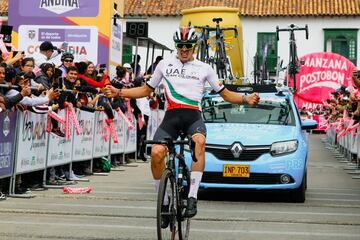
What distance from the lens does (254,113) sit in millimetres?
14555

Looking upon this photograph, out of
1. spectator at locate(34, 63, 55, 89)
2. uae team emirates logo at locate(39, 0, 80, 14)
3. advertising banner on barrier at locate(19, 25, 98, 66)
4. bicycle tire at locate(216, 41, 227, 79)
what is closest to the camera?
spectator at locate(34, 63, 55, 89)

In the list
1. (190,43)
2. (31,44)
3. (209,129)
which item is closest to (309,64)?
(31,44)

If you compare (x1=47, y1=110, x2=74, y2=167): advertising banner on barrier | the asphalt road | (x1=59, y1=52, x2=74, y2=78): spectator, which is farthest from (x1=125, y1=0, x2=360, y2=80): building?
the asphalt road

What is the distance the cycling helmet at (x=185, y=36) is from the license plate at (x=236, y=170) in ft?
12.7

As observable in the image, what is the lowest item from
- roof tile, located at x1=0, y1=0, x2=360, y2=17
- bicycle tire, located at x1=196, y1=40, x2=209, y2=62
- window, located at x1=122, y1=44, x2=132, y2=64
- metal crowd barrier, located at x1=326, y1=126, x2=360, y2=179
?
metal crowd barrier, located at x1=326, y1=126, x2=360, y2=179

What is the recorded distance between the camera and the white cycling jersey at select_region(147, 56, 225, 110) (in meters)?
9.73

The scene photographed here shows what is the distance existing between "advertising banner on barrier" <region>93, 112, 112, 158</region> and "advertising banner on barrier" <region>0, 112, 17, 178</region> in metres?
5.10

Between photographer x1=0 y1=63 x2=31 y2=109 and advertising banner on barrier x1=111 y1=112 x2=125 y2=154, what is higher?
photographer x1=0 y1=63 x2=31 y2=109

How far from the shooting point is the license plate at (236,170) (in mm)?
13086

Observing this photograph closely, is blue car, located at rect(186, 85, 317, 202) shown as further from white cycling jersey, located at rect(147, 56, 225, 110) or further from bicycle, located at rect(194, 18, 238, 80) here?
bicycle, located at rect(194, 18, 238, 80)

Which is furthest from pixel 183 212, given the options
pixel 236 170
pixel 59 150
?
pixel 59 150

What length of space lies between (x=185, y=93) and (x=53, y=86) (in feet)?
19.5

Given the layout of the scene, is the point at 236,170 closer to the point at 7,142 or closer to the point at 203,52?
the point at 7,142

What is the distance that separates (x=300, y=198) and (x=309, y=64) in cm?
3942
